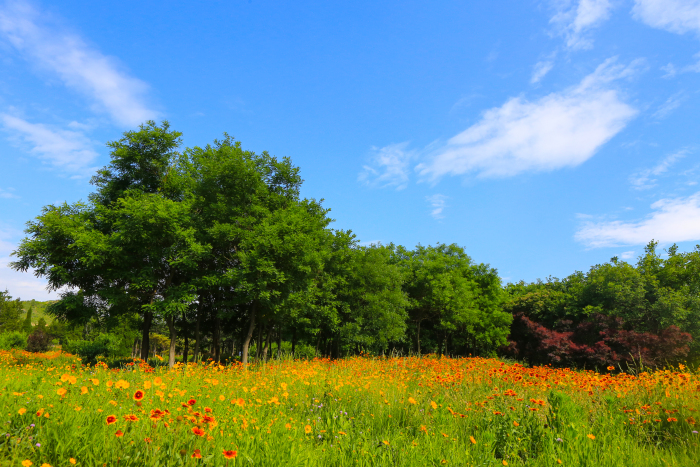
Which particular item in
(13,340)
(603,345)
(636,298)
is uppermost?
(636,298)

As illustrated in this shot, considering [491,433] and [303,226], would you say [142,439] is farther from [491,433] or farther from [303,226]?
[303,226]

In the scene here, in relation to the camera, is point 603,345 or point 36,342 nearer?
point 603,345

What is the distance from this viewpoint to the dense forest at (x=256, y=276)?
17266mm

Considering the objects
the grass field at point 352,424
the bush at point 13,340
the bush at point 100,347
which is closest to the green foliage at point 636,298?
the grass field at point 352,424

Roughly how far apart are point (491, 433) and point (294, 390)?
3.59 m

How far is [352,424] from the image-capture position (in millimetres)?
5168

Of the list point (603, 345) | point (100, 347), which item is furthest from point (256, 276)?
point (603, 345)

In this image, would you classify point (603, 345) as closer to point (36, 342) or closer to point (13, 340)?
point (13, 340)

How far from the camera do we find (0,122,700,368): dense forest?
17.3m

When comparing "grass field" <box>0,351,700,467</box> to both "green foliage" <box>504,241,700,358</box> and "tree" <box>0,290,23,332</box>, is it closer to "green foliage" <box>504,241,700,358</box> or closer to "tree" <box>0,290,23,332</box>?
"green foliage" <box>504,241,700,358</box>

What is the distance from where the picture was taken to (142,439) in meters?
2.97

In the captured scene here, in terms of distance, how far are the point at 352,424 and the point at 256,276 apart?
12105 mm

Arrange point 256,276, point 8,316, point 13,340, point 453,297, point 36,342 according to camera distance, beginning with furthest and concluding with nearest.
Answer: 1. point 8,316
2. point 36,342
3. point 13,340
4. point 453,297
5. point 256,276

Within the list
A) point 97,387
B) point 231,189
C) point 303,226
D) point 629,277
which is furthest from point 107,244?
point 629,277
